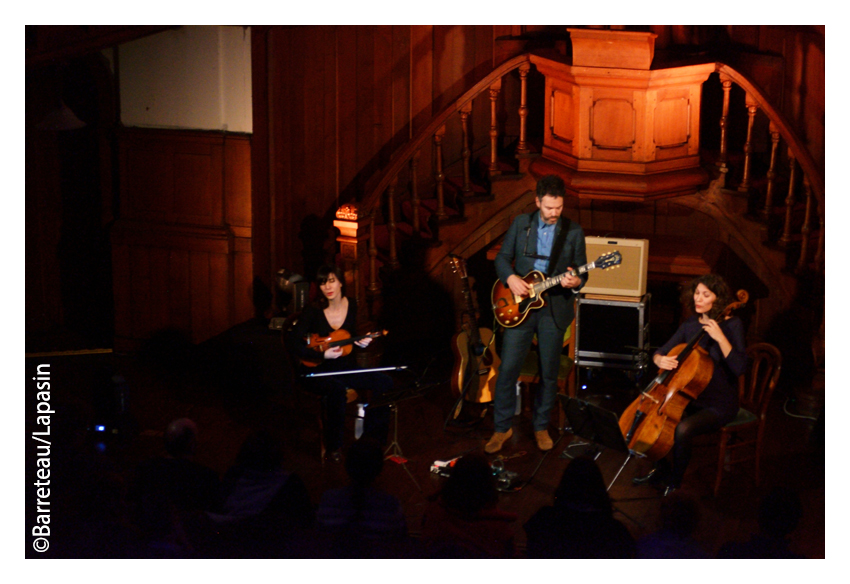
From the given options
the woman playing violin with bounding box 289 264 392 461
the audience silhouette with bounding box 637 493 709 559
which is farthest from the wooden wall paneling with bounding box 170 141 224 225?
the audience silhouette with bounding box 637 493 709 559

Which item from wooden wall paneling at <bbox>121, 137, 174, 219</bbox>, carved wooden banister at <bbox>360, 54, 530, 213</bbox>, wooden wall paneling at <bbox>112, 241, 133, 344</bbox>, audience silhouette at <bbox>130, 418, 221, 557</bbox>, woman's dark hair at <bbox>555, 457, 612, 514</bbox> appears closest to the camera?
woman's dark hair at <bbox>555, 457, 612, 514</bbox>

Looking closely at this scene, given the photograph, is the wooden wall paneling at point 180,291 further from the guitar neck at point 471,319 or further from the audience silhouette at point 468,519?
the audience silhouette at point 468,519

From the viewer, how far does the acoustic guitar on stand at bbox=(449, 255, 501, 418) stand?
20.4 feet

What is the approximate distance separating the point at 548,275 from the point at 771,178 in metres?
1.96

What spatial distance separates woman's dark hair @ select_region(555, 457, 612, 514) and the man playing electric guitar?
4.29 ft

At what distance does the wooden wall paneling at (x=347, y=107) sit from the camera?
25.9 ft

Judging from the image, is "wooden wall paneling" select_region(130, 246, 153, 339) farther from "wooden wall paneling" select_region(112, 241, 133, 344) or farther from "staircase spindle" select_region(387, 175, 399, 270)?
"staircase spindle" select_region(387, 175, 399, 270)

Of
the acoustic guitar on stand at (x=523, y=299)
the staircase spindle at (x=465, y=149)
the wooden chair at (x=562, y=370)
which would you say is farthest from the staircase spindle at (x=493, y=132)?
the acoustic guitar on stand at (x=523, y=299)

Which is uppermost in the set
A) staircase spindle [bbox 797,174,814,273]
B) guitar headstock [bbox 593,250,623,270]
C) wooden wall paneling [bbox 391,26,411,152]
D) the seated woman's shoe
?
wooden wall paneling [bbox 391,26,411,152]

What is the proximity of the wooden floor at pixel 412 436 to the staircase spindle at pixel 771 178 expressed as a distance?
1153mm

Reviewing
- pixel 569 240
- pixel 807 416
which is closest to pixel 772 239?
pixel 807 416
